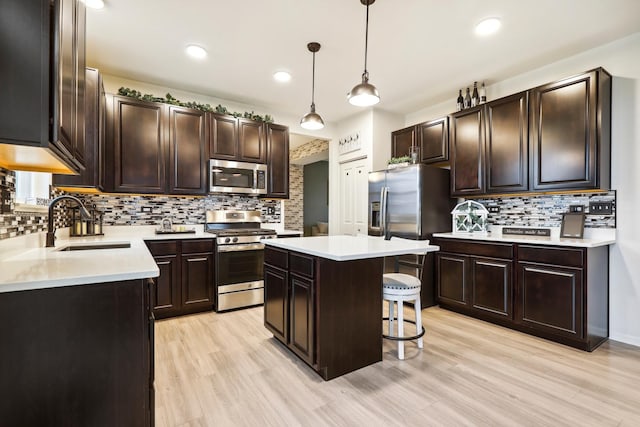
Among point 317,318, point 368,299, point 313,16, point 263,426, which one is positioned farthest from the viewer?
point 313,16

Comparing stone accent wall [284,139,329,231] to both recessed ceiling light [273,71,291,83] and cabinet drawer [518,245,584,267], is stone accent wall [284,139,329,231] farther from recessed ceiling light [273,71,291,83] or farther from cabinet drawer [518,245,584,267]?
cabinet drawer [518,245,584,267]

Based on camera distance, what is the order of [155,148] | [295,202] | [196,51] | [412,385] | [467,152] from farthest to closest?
1. [295,202]
2. [467,152]
3. [155,148]
4. [196,51]
5. [412,385]

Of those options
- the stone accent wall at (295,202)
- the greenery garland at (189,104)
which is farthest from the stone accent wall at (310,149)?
the greenery garland at (189,104)

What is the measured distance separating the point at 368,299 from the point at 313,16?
7.31ft

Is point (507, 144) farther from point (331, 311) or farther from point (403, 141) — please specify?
point (331, 311)

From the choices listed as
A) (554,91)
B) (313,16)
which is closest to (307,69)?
(313,16)

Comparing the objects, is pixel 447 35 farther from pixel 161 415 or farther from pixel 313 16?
pixel 161 415

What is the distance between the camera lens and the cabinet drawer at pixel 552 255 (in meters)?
2.55

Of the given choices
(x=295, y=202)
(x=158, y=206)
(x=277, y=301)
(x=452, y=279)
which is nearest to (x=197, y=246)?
(x=158, y=206)

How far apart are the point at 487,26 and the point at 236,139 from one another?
9.45ft

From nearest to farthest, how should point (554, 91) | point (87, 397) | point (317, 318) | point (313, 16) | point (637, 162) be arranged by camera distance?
point (87, 397) → point (317, 318) → point (313, 16) → point (637, 162) → point (554, 91)

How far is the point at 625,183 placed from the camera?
2719mm

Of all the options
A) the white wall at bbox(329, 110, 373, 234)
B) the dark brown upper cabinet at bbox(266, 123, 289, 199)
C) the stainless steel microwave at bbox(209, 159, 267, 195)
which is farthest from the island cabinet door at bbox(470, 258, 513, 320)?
the stainless steel microwave at bbox(209, 159, 267, 195)

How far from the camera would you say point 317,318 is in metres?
2.04
